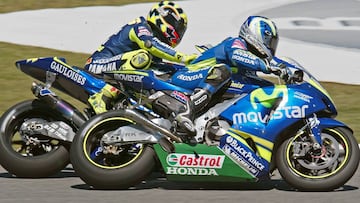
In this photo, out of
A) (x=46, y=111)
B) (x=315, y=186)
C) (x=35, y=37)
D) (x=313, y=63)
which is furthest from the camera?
(x=35, y=37)

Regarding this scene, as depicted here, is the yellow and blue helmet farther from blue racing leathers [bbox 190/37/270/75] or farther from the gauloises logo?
the gauloises logo

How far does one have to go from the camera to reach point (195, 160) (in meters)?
7.94

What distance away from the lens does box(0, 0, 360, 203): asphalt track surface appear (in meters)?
7.61

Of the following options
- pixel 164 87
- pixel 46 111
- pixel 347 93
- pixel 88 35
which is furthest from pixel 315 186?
pixel 88 35

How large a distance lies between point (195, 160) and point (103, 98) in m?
1.28

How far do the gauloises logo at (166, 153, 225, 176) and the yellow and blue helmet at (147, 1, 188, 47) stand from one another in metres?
1.65

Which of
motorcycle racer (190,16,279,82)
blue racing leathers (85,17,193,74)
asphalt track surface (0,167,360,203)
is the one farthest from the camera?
blue racing leathers (85,17,193,74)

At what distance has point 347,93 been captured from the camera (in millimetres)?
13672

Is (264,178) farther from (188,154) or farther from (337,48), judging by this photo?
(337,48)

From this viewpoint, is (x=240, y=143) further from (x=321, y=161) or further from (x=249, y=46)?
(x=249, y=46)

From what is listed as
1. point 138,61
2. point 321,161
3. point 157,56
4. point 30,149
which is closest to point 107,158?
point 30,149

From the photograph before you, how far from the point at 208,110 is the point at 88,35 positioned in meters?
7.91

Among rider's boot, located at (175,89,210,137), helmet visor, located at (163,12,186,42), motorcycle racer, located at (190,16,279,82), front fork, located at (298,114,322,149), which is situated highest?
helmet visor, located at (163,12,186,42)

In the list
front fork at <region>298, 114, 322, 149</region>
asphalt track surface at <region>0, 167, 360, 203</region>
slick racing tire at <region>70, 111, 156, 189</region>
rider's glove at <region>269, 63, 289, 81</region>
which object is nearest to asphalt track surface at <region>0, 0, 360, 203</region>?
asphalt track surface at <region>0, 167, 360, 203</region>
